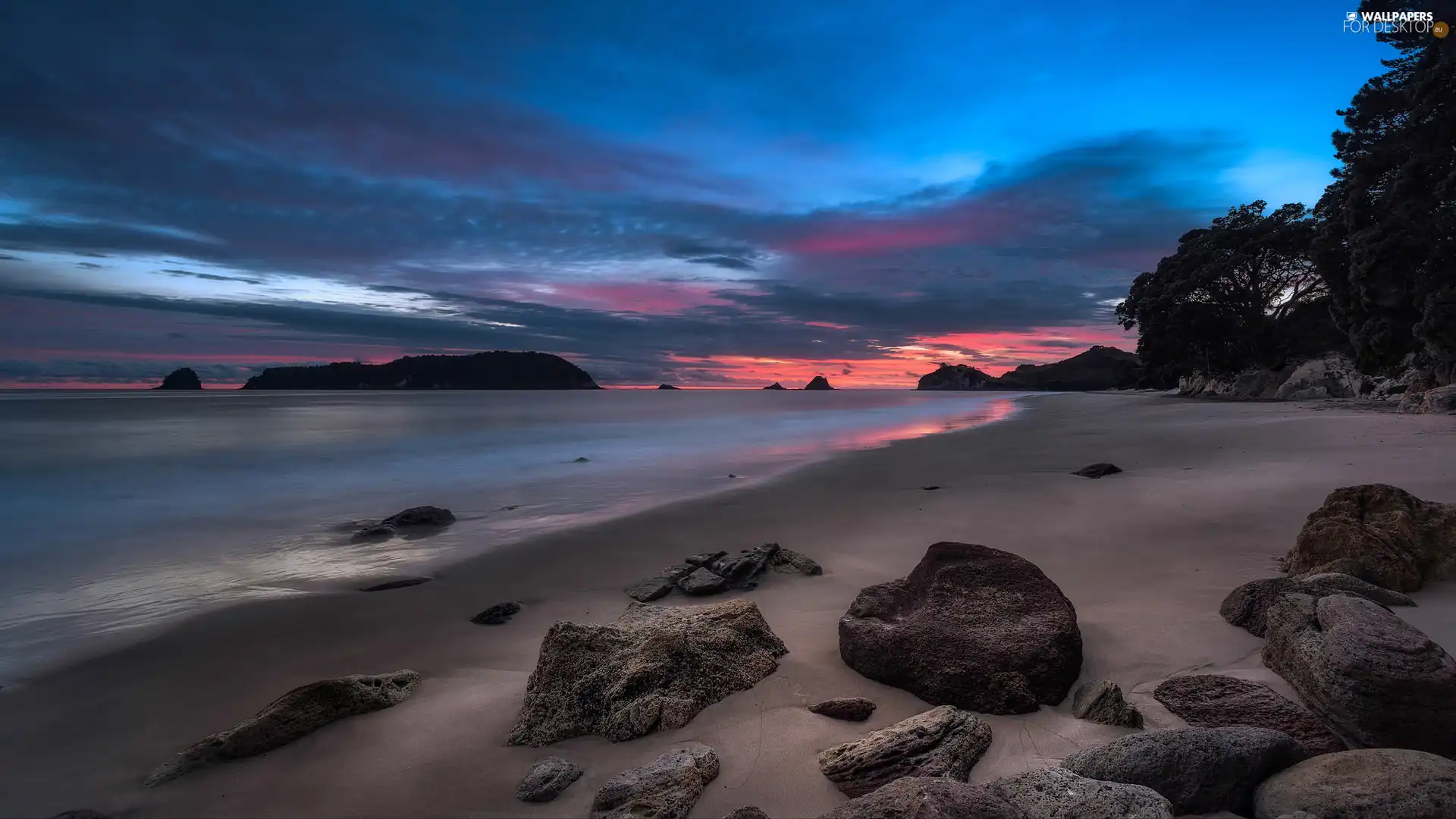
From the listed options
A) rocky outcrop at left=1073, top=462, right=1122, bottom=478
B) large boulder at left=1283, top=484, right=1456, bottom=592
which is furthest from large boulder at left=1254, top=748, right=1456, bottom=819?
rocky outcrop at left=1073, top=462, right=1122, bottom=478

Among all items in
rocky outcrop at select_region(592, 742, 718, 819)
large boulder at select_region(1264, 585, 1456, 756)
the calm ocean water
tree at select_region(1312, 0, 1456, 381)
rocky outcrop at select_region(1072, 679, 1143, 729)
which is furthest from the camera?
tree at select_region(1312, 0, 1456, 381)

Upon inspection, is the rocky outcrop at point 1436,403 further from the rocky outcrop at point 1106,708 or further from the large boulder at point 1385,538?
the rocky outcrop at point 1106,708

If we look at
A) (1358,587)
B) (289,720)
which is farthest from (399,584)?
(1358,587)

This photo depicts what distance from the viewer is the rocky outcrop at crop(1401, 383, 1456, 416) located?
14.4 meters

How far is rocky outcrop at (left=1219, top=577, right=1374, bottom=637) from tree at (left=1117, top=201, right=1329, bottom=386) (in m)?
41.9

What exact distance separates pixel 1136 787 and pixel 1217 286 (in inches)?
1844

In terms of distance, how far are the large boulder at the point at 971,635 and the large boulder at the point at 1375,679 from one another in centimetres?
94

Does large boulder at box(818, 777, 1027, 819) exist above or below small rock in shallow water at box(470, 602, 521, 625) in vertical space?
above

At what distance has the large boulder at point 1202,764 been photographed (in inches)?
85.9

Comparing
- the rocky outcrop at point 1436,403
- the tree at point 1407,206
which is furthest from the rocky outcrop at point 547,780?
the tree at point 1407,206

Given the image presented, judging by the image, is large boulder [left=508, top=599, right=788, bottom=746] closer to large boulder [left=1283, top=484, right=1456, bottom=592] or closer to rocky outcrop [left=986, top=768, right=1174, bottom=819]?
rocky outcrop [left=986, top=768, right=1174, bottom=819]

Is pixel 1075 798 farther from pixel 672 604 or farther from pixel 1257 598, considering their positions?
pixel 672 604

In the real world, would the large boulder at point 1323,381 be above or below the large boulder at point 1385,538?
above

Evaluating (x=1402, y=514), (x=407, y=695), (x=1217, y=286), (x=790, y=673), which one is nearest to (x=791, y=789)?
(x=790, y=673)
